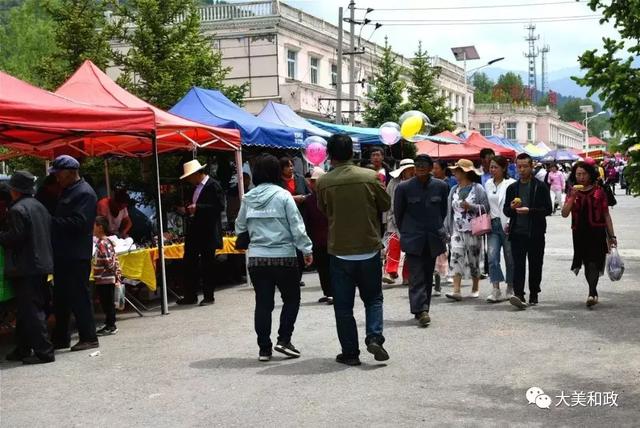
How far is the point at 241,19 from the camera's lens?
42.4 meters

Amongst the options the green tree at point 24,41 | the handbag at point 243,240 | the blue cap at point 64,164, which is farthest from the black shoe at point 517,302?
the green tree at point 24,41

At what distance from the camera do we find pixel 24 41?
164 ft

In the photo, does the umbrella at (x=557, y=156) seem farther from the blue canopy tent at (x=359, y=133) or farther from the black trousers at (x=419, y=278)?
the black trousers at (x=419, y=278)

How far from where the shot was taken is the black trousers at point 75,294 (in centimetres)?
839

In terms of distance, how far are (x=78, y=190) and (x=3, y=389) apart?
214cm

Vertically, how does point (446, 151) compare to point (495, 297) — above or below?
above

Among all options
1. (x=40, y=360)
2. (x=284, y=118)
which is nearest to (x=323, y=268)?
(x=40, y=360)

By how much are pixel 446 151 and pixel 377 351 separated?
67.8ft

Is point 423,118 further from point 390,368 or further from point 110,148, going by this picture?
point 390,368

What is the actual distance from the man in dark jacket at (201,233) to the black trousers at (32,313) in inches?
145

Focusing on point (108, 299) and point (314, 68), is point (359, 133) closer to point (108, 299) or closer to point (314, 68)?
point (108, 299)

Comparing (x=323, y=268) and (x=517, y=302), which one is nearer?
(x=517, y=302)

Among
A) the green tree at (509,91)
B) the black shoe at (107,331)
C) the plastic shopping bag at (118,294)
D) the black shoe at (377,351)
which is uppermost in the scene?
the green tree at (509,91)

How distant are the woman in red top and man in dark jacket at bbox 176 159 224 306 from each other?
15.5 feet
